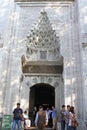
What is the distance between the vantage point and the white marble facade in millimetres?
9828

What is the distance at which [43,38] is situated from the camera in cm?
1173

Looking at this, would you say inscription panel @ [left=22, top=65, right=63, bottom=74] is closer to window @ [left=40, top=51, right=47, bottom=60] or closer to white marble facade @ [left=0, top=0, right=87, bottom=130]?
white marble facade @ [left=0, top=0, right=87, bottom=130]

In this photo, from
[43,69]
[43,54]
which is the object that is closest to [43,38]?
[43,54]

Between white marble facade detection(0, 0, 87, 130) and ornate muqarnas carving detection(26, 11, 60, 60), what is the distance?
0.86 ft

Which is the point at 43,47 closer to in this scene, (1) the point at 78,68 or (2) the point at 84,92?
(1) the point at 78,68

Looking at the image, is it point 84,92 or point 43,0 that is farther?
point 43,0

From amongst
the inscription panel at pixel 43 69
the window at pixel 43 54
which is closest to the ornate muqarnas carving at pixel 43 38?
the window at pixel 43 54

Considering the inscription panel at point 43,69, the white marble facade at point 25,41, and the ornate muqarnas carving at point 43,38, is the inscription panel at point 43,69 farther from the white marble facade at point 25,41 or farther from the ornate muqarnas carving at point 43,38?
the ornate muqarnas carving at point 43,38

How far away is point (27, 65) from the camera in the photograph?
11.4 m

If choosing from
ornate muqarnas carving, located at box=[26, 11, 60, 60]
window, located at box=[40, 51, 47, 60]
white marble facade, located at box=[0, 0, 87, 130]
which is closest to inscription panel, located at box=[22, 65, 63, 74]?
white marble facade, located at box=[0, 0, 87, 130]

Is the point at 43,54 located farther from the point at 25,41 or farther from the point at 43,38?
the point at 25,41

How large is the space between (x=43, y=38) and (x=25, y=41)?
1105 mm

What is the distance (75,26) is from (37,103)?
18.2ft

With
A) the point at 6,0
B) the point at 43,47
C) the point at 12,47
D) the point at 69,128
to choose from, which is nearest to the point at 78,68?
the point at 43,47
